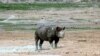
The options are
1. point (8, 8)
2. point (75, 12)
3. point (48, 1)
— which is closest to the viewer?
point (75, 12)

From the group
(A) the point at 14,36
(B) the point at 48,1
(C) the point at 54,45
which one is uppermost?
(C) the point at 54,45

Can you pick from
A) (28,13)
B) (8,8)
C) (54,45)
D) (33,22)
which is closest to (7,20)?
(33,22)

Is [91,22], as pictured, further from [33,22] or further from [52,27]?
[52,27]

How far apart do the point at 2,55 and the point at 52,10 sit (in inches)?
1086

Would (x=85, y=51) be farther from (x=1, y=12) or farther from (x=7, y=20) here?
(x=1, y=12)

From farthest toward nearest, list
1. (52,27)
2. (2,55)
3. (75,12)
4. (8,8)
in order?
(8,8) < (75,12) < (52,27) < (2,55)

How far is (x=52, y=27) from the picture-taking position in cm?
1723

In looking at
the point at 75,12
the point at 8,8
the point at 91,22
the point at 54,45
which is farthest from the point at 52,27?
the point at 8,8

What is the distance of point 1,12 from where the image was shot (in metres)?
42.4

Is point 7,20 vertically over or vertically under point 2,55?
under

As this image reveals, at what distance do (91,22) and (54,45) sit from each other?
1600cm

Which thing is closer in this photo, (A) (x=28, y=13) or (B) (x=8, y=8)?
(A) (x=28, y=13)

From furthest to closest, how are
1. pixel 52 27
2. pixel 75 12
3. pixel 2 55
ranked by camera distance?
pixel 75 12
pixel 52 27
pixel 2 55

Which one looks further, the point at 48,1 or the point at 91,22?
the point at 48,1
